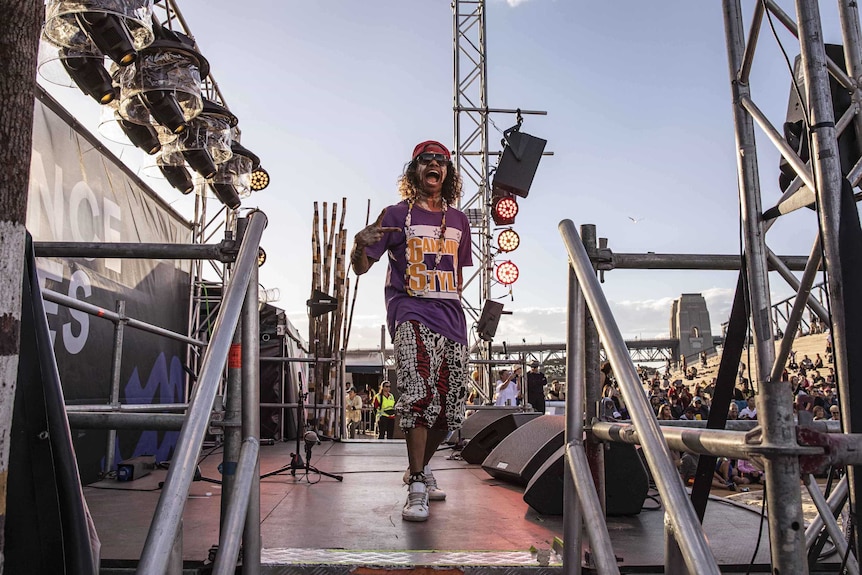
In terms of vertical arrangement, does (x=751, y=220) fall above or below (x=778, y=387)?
above

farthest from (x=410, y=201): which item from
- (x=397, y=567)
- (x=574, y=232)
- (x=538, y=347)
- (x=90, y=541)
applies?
(x=538, y=347)

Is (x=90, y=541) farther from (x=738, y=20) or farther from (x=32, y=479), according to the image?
(x=738, y=20)

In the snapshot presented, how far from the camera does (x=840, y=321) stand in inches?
68.9

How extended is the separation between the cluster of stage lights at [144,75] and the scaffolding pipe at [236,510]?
14.4ft

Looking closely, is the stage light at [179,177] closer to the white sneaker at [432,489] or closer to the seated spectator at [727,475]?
the white sneaker at [432,489]

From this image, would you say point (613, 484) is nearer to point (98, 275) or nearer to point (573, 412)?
point (573, 412)

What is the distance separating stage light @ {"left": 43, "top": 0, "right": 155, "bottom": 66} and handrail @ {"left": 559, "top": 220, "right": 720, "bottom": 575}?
176 inches

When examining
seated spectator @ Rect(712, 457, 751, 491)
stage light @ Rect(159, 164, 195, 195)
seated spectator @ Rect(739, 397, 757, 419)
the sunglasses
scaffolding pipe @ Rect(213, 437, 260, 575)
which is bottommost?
seated spectator @ Rect(712, 457, 751, 491)

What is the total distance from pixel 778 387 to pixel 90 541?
5.26ft

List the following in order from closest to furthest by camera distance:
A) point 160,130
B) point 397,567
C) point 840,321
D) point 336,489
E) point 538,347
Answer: point 840,321 → point 397,567 → point 336,489 → point 160,130 → point 538,347

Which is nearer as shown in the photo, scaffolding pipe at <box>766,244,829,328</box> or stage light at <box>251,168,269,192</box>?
scaffolding pipe at <box>766,244,829,328</box>

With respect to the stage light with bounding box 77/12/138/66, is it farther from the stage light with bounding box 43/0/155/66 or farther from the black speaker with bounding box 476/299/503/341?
the black speaker with bounding box 476/299/503/341

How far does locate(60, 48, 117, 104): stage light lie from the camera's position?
207 inches

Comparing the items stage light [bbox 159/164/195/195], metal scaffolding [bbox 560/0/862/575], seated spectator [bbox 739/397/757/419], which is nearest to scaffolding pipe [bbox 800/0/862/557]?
metal scaffolding [bbox 560/0/862/575]
